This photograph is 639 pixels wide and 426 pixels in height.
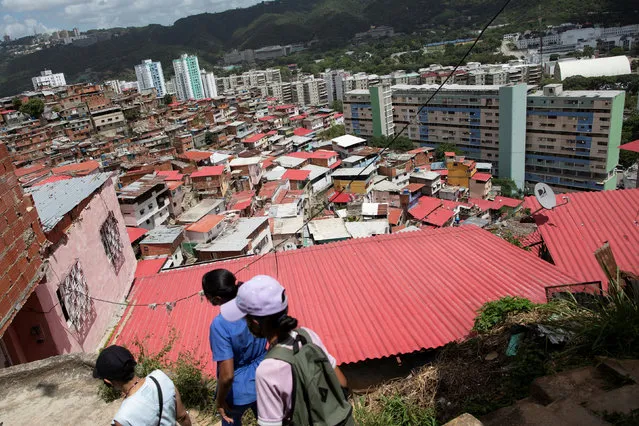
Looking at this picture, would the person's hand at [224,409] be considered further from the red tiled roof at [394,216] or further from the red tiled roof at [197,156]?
the red tiled roof at [197,156]

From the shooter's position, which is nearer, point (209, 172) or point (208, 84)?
point (209, 172)

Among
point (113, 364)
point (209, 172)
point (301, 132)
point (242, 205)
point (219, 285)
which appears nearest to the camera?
point (113, 364)

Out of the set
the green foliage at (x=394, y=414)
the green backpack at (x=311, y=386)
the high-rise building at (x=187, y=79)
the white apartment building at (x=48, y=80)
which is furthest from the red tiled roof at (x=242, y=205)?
the white apartment building at (x=48, y=80)

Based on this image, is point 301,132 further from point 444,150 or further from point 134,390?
point 134,390

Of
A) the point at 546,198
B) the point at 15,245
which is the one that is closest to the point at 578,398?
the point at 546,198

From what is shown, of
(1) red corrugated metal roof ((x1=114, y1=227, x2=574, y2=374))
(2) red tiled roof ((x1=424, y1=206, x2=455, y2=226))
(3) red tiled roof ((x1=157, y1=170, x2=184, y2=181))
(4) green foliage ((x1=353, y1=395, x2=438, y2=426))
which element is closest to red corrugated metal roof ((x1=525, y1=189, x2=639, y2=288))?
(1) red corrugated metal roof ((x1=114, y1=227, x2=574, y2=374))

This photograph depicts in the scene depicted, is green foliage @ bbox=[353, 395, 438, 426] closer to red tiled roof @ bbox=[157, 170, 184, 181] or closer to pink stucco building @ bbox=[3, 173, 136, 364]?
pink stucco building @ bbox=[3, 173, 136, 364]

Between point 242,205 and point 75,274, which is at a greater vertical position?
point 75,274
